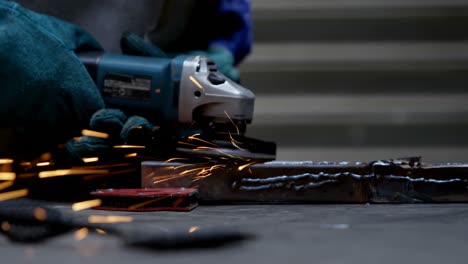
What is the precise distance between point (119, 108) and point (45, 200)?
12.6 inches

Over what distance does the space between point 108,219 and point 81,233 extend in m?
0.14

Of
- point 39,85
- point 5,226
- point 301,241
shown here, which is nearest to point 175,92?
point 39,85

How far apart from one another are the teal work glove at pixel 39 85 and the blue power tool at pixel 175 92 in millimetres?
62

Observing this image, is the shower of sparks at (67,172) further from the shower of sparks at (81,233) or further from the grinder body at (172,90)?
the shower of sparks at (81,233)

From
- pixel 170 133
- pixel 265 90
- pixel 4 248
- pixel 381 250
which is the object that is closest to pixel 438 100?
pixel 265 90

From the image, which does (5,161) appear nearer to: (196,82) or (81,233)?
(196,82)

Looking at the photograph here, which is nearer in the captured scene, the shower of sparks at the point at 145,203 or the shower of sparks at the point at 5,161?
the shower of sparks at the point at 145,203

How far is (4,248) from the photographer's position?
0.86m

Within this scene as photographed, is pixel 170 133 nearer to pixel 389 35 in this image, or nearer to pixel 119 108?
pixel 119 108

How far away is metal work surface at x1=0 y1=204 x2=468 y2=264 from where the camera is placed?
773 mm

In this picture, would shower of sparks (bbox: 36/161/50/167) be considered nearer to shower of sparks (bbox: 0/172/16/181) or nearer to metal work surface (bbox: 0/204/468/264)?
shower of sparks (bbox: 0/172/16/181)

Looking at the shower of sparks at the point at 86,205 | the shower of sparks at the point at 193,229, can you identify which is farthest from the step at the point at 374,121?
the shower of sparks at the point at 193,229

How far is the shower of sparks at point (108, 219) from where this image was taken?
1065 mm

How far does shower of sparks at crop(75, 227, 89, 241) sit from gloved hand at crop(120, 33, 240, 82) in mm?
747
